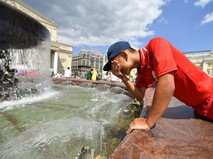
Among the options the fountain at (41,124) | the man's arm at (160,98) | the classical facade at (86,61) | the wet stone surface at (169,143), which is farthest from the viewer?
the classical facade at (86,61)

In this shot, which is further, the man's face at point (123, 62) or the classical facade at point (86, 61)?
the classical facade at point (86, 61)

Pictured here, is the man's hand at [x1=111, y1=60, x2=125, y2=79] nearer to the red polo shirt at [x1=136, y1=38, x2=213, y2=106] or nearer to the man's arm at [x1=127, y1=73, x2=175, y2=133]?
the red polo shirt at [x1=136, y1=38, x2=213, y2=106]

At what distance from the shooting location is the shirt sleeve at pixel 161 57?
1368mm

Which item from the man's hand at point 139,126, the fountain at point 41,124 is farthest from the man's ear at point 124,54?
the fountain at point 41,124

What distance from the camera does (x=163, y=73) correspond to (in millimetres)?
1354

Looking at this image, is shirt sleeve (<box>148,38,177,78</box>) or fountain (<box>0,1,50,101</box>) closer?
shirt sleeve (<box>148,38,177,78</box>)

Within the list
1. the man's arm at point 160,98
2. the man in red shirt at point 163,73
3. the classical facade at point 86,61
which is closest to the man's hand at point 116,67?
the man in red shirt at point 163,73

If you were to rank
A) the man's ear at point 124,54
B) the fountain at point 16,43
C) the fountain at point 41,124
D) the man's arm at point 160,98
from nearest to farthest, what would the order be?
the man's arm at point 160,98
the man's ear at point 124,54
the fountain at point 41,124
the fountain at point 16,43

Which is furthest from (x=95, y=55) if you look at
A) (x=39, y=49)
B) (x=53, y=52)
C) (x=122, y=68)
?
(x=122, y=68)

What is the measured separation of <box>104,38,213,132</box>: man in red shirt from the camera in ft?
4.49

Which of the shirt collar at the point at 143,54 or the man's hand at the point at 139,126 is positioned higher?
the shirt collar at the point at 143,54

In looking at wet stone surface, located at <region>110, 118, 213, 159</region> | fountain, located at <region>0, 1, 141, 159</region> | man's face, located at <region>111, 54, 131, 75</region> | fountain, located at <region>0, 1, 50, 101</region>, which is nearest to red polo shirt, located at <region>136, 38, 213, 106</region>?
man's face, located at <region>111, 54, 131, 75</region>

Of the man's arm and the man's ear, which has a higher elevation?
the man's ear

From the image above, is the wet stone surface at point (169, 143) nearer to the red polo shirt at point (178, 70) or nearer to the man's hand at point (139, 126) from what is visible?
the man's hand at point (139, 126)
